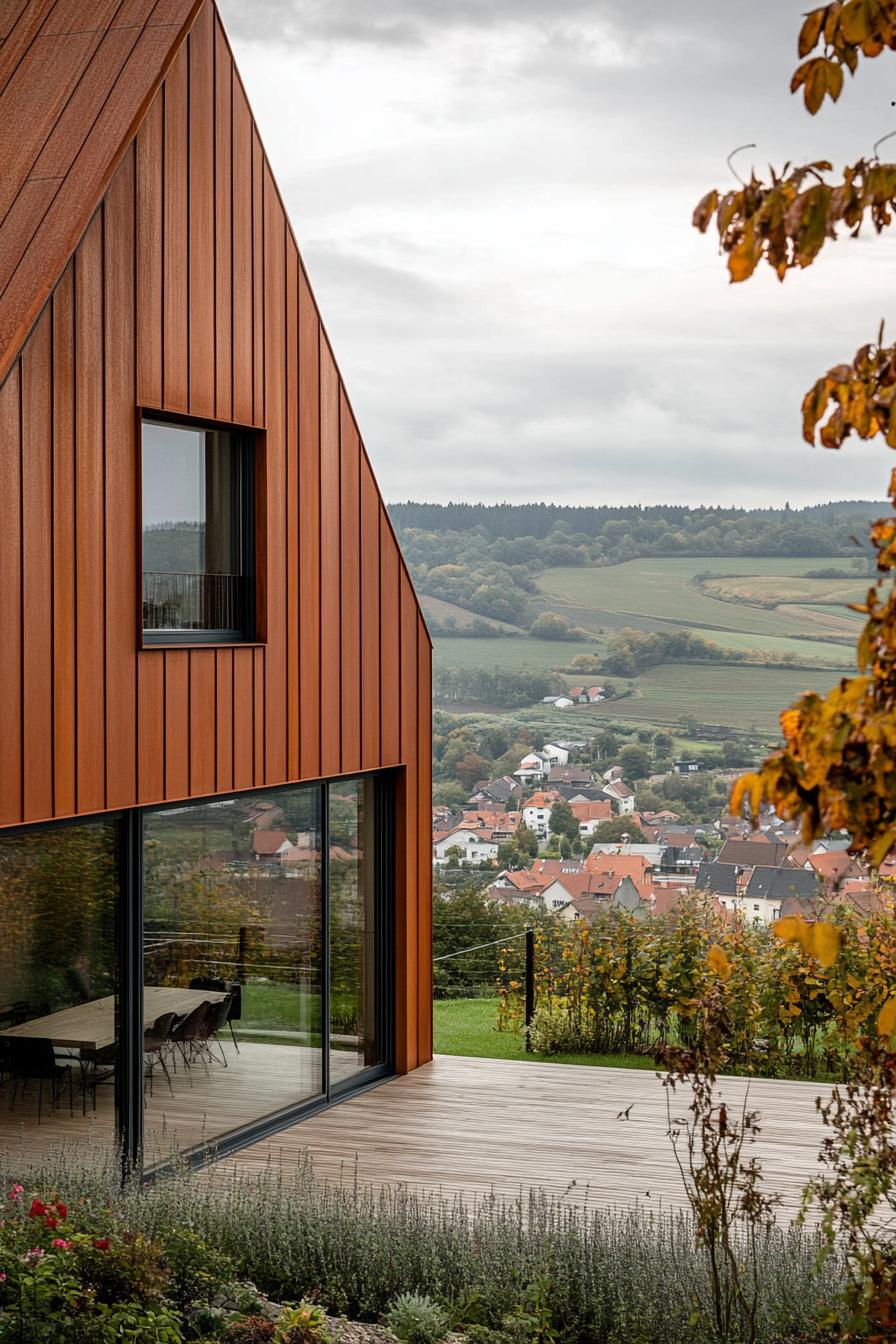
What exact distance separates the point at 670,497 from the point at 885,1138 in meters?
23.9

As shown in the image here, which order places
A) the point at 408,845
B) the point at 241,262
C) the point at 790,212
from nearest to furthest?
1. the point at 790,212
2. the point at 241,262
3. the point at 408,845

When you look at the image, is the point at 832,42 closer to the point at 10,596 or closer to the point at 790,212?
the point at 790,212

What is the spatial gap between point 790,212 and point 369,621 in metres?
7.11

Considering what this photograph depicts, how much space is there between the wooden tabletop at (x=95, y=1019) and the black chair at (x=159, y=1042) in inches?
1.4

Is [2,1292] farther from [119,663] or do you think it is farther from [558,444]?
[558,444]

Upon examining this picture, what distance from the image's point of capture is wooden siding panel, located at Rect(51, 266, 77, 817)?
5922 millimetres

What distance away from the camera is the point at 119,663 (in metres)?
6.37

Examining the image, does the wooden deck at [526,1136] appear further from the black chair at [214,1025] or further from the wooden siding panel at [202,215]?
the wooden siding panel at [202,215]

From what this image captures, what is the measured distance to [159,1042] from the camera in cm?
696

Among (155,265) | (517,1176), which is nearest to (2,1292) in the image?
(517,1176)

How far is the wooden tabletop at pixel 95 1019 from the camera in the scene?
6223 millimetres

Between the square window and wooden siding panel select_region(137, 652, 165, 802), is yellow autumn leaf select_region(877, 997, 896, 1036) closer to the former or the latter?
wooden siding panel select_region(137, 652, 165, 802)

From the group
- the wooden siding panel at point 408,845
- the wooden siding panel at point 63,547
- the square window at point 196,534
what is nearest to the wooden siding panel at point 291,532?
the square window at point 196,534

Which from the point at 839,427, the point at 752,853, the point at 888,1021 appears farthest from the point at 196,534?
the point at 752,853
